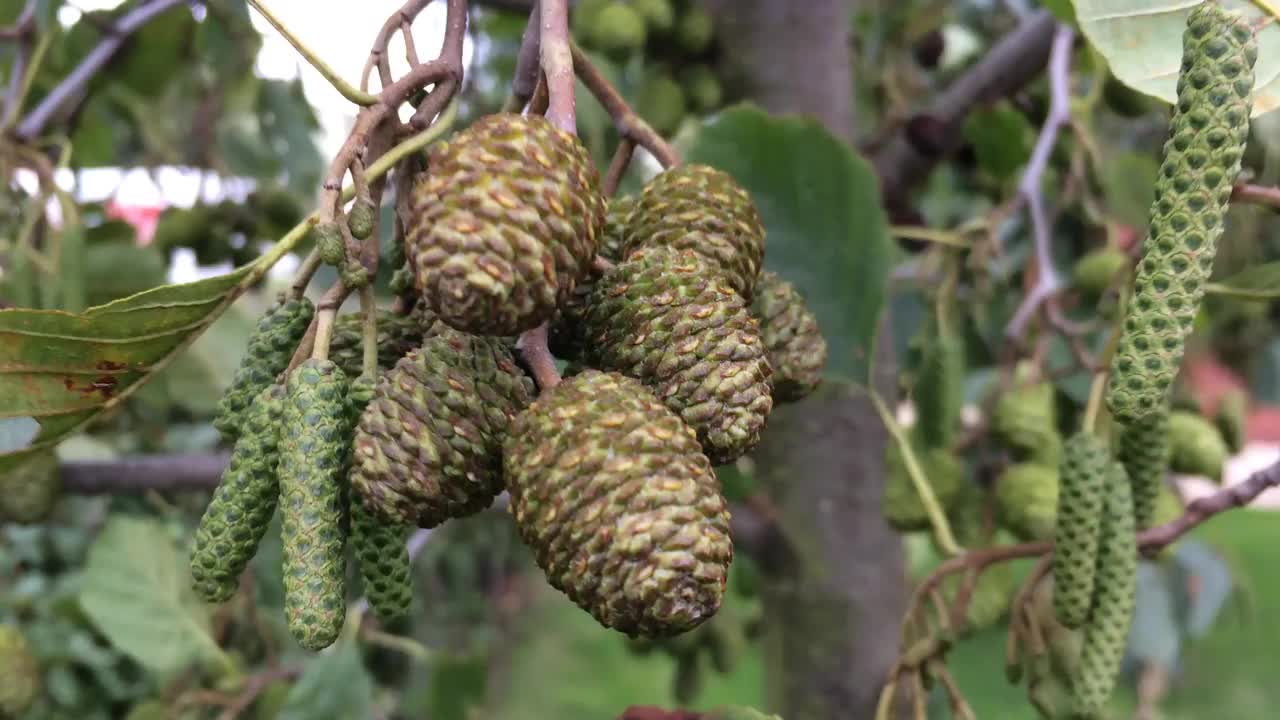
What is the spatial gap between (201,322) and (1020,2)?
209 cm

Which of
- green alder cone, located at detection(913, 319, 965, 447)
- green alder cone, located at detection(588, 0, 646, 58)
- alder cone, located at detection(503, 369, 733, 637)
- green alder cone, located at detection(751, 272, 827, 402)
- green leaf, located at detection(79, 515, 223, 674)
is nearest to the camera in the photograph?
alder cone, located at detection(503, 369, 733, 637)

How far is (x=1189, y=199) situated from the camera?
720 mm

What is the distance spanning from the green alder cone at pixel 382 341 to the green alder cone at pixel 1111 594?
668mm

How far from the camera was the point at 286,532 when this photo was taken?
0.67 m

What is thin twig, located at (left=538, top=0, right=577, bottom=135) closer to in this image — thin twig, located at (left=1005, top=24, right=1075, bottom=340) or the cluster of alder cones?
the cluster of alder cones

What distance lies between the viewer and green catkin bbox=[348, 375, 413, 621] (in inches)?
28.3

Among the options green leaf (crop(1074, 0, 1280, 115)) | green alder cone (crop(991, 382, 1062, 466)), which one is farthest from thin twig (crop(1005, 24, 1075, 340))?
green leaf (crop(1074, 0, 1280, 115))

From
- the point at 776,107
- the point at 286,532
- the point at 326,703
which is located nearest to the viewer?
the point at 286,532

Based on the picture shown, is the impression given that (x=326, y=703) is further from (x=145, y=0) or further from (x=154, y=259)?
(x=145, y=0)

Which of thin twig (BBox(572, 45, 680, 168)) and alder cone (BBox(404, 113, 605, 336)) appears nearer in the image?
alder cone (BBox(404, 113, 605, 336))

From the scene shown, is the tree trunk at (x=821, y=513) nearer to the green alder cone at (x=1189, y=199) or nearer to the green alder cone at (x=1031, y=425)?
the green alder cone at (x=1031, y=425)

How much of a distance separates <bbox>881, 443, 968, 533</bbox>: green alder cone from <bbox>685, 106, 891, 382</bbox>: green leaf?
37 centimetres

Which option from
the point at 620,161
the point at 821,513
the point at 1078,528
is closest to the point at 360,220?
the point at 620,161

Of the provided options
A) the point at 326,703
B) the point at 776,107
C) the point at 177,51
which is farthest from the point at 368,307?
the point at 177,51
